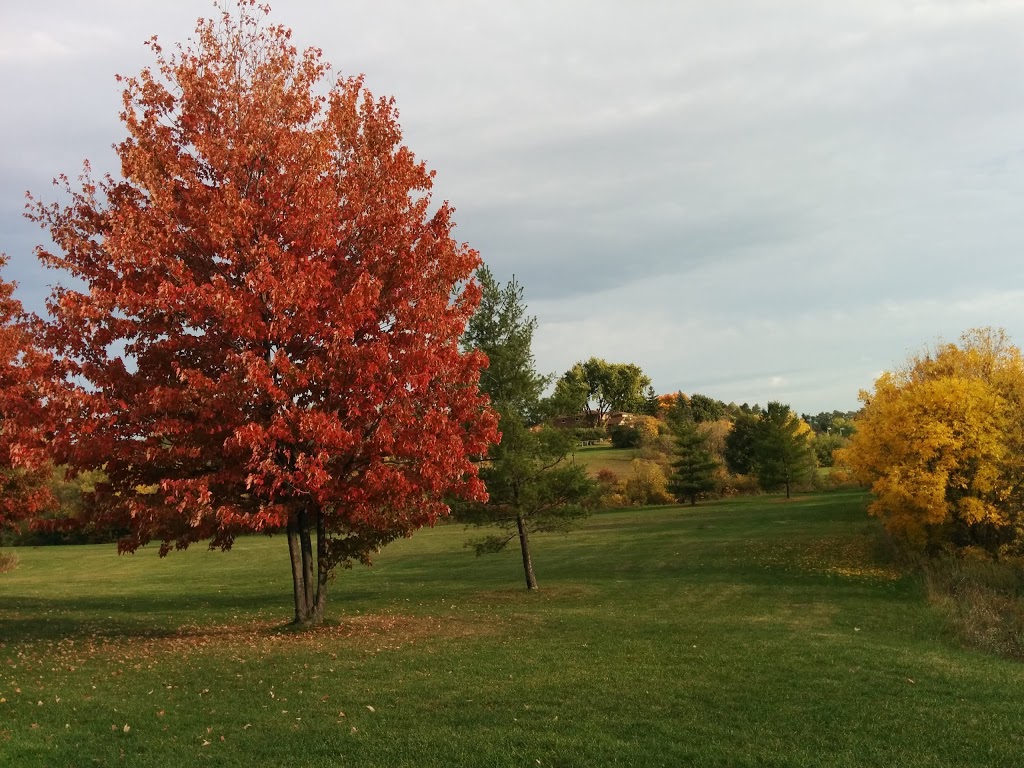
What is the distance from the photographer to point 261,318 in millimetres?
11750

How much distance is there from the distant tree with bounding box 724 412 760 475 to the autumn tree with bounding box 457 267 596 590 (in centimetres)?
4451

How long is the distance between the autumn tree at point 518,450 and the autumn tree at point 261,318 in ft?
24.5

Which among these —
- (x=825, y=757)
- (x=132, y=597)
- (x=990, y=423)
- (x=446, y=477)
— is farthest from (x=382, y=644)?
(x=990, y=423)

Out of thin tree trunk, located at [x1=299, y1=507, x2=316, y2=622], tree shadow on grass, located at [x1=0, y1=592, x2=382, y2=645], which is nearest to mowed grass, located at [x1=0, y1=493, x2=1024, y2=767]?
tree shadow on grass, located at [x1=0, y1=592, x2=382, y2=645]

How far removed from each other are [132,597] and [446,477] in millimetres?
17136

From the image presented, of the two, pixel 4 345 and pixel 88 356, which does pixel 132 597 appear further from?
pixel 88 356

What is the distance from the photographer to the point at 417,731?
7332mm

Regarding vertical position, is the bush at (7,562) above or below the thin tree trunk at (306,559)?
below

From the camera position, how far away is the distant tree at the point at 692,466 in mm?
57250

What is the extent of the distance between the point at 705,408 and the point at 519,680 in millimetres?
93370

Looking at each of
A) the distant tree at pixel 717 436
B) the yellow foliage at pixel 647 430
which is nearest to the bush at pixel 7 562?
the distant tree at pixel 717 436

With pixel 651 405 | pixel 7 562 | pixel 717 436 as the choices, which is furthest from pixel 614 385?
pixel 7 562

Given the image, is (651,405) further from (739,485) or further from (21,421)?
(21,421)

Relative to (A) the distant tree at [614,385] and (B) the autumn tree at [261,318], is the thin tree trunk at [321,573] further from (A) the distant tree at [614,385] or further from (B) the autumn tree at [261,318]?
(A) the distant tree at [614,385]
